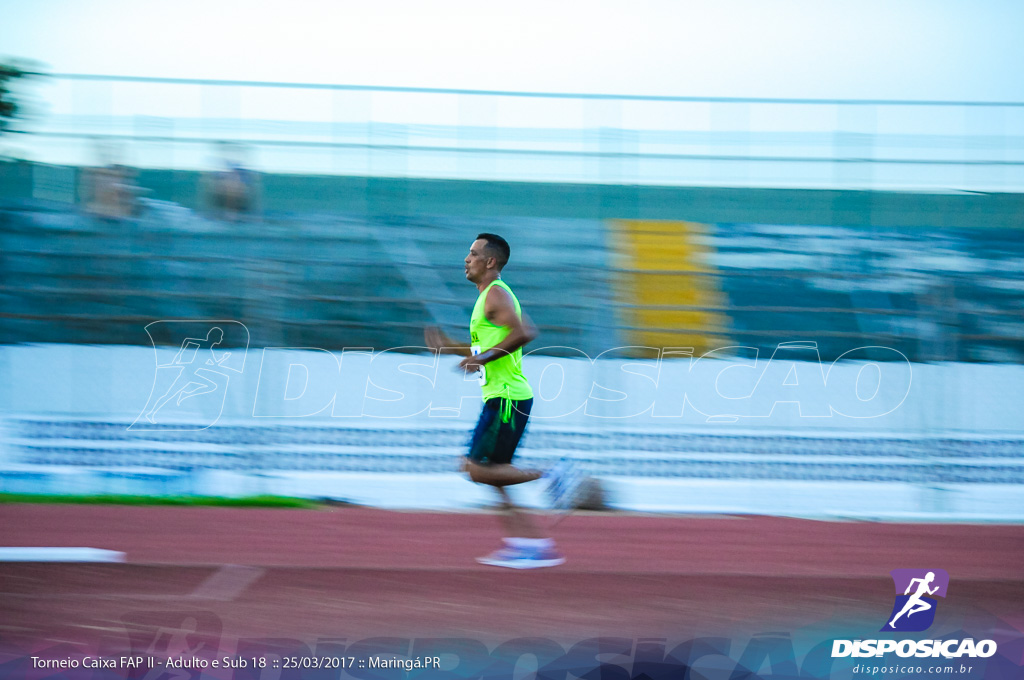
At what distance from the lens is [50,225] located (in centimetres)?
826

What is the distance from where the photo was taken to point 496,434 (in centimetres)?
435

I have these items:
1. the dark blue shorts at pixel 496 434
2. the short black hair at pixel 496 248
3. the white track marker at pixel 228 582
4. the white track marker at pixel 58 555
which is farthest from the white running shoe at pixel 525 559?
the white track marker at pixel 58 555

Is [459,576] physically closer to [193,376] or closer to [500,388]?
[500,388]

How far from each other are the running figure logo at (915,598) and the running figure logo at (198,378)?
5.16 m

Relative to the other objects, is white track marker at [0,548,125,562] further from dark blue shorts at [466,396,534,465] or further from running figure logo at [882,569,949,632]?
running figure logo at [882,569,949,632]

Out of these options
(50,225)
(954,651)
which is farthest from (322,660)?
(50,225)

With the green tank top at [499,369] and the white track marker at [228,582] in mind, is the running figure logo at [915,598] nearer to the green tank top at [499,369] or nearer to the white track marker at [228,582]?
the green tank top at [499,369]

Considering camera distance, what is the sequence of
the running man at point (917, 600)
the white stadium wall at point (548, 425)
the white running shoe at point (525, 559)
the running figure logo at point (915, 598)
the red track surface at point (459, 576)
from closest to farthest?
1. the red track surface at point (459, 576)
2. the running figure logo at point (915, 598)
3. the running man at point (917, 600)
4. the white running shoe at point (525, 559)
5. the white stadium wall at point (548, 425)

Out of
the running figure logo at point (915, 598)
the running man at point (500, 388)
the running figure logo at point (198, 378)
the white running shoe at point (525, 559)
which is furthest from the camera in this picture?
the running figure logo at point (198, 378)

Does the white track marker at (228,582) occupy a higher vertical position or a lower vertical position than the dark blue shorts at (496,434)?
lower

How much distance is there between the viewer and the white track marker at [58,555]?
14.5ft

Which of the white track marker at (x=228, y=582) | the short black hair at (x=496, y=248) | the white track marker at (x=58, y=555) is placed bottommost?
the white track marker at (x=58, y=555)

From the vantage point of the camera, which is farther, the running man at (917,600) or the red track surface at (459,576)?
the running man at (917,600)

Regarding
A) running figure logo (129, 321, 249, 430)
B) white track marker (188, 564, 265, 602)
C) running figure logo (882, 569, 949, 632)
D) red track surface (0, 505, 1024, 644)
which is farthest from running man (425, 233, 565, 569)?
running figure logo (129, 321, 249, 430)
